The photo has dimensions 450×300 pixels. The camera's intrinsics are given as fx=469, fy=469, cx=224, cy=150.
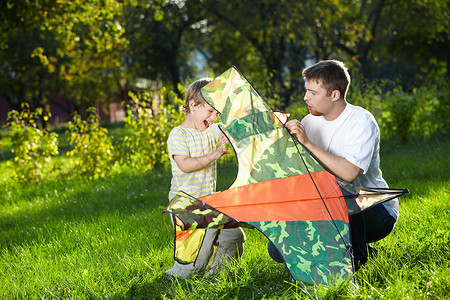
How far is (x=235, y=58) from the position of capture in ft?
80.4

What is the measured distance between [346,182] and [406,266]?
69 cm

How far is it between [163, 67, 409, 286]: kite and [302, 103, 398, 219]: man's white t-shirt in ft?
0.72

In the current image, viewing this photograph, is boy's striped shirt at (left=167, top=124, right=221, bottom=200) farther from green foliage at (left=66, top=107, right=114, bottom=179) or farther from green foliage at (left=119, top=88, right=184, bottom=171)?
green foliage at (left=66, top=107, right=114, bottom=179)

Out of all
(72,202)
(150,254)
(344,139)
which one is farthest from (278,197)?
(72,202)

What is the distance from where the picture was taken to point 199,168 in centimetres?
323

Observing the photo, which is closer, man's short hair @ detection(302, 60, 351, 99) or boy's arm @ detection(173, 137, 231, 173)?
man's short hair @ detection(302, 60, 351, 99)

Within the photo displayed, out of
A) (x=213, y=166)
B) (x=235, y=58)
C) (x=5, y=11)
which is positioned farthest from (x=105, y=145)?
(x=235, y=58)

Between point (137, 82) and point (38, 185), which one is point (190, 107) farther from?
point (137, 82)

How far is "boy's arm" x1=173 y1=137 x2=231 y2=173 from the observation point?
3127mm

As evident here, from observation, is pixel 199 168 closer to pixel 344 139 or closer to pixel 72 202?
pixel 344 139

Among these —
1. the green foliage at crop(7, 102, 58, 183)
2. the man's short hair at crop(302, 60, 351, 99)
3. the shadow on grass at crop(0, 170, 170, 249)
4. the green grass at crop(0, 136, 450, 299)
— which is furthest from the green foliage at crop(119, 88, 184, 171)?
the man's short hair at crop(302, 60, 351, 99)

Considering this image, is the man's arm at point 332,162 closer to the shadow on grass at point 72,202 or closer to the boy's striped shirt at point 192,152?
the boy's striped shirt at point 192,152

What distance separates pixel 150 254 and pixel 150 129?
14.1 ft

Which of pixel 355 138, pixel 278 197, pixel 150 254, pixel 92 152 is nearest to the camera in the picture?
pixel 278 197
